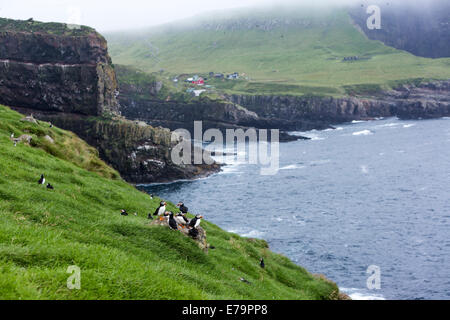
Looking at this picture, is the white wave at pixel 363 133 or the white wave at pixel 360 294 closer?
the white wave at pixel 360 294

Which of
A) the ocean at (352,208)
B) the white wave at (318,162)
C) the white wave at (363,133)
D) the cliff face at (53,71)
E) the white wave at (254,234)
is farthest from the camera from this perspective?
the white wave at (363,133)

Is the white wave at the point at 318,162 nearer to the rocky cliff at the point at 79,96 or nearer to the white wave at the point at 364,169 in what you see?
the white wave at the point at 364,169

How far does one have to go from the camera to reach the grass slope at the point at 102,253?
454 inches

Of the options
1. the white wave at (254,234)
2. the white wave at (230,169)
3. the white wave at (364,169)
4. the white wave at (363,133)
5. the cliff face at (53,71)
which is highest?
the cliff face at (53,71)

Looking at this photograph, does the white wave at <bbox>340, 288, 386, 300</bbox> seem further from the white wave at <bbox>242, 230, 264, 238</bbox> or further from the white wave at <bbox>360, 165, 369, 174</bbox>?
the white wave at <bbox>360, 165, 369, 174</bbox>

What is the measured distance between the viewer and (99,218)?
23.5 m

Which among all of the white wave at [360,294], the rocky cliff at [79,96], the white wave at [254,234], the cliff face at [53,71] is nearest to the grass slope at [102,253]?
the white wave at [360,294]

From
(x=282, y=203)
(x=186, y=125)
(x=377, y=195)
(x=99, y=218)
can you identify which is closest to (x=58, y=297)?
(x=99, y=218)

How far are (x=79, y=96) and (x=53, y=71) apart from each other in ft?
33.4

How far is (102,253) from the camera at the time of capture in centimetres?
1425

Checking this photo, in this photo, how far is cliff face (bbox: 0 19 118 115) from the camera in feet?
363

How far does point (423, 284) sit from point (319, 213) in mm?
29413

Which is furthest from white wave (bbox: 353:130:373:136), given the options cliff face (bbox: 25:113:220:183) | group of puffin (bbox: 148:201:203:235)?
group of puffin (bbox: 148:201:203:235)

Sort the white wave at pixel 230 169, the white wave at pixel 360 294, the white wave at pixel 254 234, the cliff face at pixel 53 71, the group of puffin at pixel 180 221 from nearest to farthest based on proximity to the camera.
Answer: the group of puffin at pixel 180 221
the white wave at pixel 360 294
the white wave at pixel 254 234
the cliff face at pixel 53 71
the white wave at pixel 230 169
